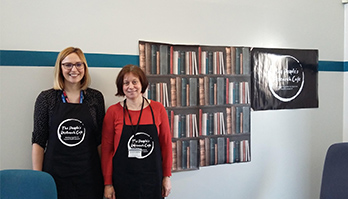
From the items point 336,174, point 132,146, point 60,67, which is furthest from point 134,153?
point 336,174

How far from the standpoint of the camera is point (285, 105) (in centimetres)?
288

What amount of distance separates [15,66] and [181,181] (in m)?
1.49

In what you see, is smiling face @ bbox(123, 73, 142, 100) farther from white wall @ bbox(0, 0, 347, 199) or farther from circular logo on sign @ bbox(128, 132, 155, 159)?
white wall @ bbox(0, 0, 347, 199)

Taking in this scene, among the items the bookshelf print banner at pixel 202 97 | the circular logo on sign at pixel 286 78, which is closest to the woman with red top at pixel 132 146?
the bookshelf print banner at pixel 202 97

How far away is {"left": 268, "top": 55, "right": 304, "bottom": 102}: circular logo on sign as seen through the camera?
282 cm

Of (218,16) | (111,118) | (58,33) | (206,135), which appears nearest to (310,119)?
(206,135)

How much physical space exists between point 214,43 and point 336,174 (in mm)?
1325

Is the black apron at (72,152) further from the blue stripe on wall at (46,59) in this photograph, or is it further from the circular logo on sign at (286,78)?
the circular logo on sign at (286,78)

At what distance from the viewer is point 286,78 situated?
287 cm

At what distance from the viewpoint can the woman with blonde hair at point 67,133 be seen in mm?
1898

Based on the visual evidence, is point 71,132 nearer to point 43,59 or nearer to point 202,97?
point 43,59

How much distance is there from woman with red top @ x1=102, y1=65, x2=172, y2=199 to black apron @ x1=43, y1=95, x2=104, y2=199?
0.10m

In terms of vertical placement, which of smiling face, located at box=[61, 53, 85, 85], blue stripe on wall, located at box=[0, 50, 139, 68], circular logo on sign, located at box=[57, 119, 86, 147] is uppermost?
blue stripe on wall, located at box=[0, 50, 139, 68]

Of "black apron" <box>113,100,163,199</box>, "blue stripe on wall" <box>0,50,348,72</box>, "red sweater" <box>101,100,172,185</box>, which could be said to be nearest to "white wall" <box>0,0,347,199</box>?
"blue stripe on wall" <box>0,50,348,72</box>
